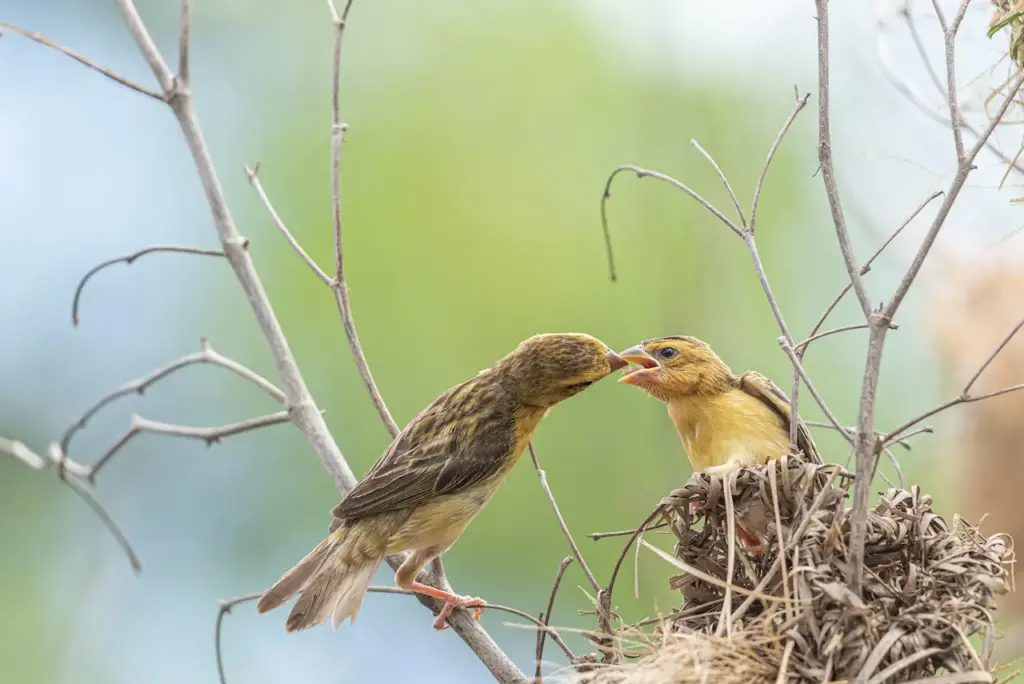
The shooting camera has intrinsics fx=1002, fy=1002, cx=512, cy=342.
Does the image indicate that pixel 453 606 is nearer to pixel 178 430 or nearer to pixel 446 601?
pixel 446 601

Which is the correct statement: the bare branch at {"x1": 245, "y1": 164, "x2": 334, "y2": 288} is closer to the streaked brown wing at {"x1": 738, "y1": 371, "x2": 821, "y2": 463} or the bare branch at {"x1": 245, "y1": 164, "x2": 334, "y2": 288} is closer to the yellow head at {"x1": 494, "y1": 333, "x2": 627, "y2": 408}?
the yellow head at {"x1": 494, "y1": 333, "x2": 627, "y2": 408}

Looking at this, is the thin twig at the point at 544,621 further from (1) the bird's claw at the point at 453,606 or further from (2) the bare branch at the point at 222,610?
(2) the bare branch at the point at 222,610

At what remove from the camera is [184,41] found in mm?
2371

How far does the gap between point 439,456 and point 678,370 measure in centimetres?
65

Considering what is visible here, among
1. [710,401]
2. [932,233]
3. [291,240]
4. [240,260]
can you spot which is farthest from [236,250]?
[932,233]

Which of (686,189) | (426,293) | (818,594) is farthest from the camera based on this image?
(426,293)

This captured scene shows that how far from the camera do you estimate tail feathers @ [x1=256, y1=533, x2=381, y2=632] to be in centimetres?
228

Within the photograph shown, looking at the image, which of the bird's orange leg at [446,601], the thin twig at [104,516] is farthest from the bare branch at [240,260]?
the thin twig at [104,516]

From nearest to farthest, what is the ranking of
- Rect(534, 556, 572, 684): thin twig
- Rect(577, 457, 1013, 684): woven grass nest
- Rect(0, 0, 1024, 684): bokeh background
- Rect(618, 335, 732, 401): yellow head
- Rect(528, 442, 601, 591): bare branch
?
Rect(577, 457, 1013, 684): woven grass nest → Rect(534, 556, 572, 684): thin twig → Rect(528, 442, 601, 591): bare branch → Rect(618, 335, 732, 401): yellow head → Rect(0, 0, 1024, 684): bokeh background

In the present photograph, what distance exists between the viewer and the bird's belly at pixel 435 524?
8.11 feet

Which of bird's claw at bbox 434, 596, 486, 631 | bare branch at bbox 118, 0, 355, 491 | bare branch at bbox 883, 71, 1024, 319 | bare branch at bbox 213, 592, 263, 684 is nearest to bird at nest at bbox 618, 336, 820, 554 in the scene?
bird's claw at bbox 434, 596, 486, 631

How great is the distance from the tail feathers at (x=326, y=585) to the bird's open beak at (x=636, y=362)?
780 mm

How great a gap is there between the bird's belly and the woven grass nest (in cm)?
81

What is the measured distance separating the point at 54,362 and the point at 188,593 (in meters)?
2.16
